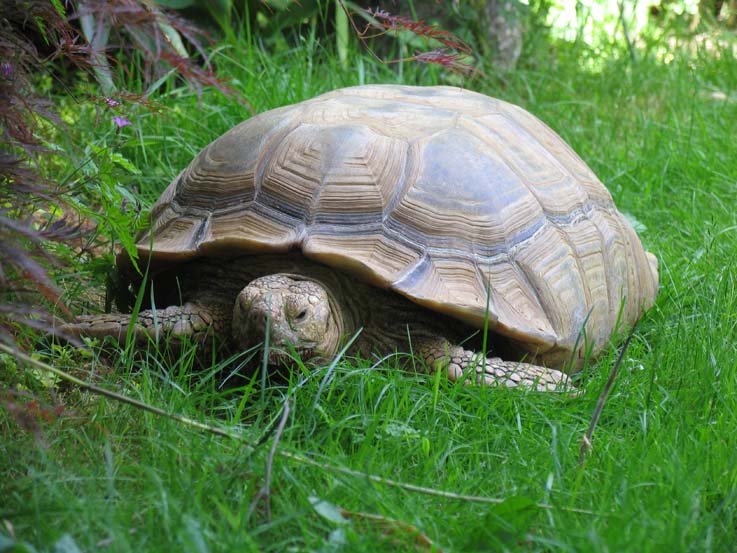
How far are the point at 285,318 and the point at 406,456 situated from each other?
1.95ft

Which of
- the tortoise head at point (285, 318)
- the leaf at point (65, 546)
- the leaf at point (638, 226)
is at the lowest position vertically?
the leaf at point (638, 226)

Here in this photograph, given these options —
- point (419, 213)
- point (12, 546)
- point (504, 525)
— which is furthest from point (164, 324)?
point (504, 525)

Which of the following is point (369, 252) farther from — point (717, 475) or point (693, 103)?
point (693, 103)

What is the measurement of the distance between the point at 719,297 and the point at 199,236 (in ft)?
6.28

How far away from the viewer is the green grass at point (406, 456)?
1812 millimetres

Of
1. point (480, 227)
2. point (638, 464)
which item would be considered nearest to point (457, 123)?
point (480, 227)

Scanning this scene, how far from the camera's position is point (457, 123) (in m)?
3.15

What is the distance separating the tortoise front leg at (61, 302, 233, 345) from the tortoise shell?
184 mm

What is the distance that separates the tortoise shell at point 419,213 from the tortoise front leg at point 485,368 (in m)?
0.09

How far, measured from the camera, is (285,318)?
103 inches

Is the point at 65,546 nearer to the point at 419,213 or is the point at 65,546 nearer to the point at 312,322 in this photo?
the point at 312,322

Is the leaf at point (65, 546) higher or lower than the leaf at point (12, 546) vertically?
lower

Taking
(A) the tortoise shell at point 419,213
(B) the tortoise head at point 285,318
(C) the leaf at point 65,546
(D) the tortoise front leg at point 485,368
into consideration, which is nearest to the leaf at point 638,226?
(A) the tortoise shell at point 419,213

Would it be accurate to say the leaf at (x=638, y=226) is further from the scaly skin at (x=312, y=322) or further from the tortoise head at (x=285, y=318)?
the tortoise head at (x=285, y=318)
